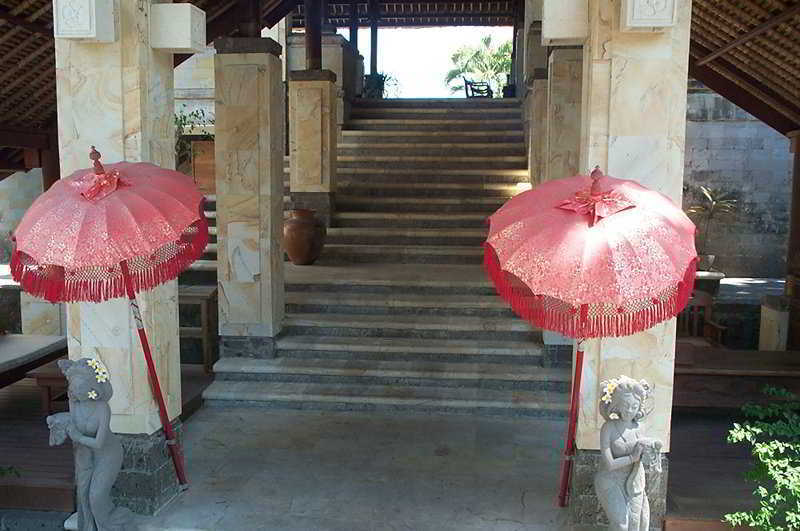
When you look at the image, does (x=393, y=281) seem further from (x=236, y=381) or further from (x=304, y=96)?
(x=304, y=96)

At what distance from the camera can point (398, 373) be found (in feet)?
21.2

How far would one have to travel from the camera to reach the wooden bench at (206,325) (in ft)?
22.8

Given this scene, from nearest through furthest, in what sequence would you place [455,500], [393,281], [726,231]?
[455,500], [393,281], [726,231]

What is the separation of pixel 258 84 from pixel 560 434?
4.15 m

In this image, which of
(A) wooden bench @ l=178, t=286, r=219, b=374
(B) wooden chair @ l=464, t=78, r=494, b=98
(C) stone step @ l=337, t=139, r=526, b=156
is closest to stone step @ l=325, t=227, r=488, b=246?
(C) stone step @ l=337, t=139, r=526, b=156

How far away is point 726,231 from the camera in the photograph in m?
16.0

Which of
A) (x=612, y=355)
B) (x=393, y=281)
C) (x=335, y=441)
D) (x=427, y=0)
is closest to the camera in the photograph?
(x=612, y=355)

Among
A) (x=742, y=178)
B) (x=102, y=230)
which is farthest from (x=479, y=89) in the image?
(x=102, y=230)

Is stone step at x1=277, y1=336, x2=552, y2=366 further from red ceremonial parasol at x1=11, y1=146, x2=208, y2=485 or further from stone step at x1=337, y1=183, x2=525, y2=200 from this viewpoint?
stone step at x1=337, y1=183, x2=525, y2=200

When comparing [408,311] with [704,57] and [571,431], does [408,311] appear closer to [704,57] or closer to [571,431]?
[571,431]

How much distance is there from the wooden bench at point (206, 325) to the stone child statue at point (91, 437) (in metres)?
3.09

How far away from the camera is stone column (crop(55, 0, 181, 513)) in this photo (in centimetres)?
403

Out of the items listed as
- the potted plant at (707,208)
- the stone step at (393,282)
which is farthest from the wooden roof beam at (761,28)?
the potted plant at (707,208)

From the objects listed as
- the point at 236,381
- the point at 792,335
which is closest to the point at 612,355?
the point at 236,381
